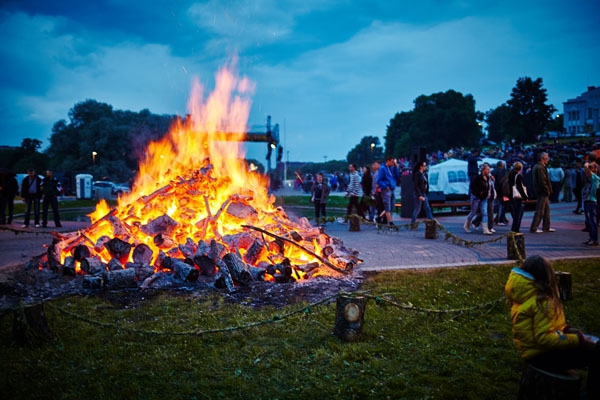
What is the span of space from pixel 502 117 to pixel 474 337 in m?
84.2

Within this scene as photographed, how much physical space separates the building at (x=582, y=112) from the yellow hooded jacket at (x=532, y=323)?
4084 inches

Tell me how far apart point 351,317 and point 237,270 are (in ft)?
9.23

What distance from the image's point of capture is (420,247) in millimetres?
10672

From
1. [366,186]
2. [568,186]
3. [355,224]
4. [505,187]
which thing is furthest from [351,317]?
[568,186]

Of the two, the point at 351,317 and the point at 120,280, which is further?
the point at 120,280

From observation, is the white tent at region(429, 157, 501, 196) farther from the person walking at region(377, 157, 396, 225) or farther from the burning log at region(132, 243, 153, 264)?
the burning log at region(132, 243, 153, 264)

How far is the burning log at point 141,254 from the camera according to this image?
801 cm

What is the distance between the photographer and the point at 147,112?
64188 mm

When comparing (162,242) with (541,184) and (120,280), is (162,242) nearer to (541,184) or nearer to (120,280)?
(120,280)

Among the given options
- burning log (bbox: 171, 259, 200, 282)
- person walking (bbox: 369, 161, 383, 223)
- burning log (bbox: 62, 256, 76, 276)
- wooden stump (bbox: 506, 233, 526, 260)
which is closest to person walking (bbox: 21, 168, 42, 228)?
burning log (bbox: 62, 256, 76, 276)

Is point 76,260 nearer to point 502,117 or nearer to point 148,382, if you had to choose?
point 148,382

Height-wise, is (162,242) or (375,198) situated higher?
(375,198)

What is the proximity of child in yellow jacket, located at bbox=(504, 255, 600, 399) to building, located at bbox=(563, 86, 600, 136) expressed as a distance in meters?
104

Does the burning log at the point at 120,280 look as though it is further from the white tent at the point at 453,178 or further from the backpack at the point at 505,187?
the white tent at the point at 453,178
